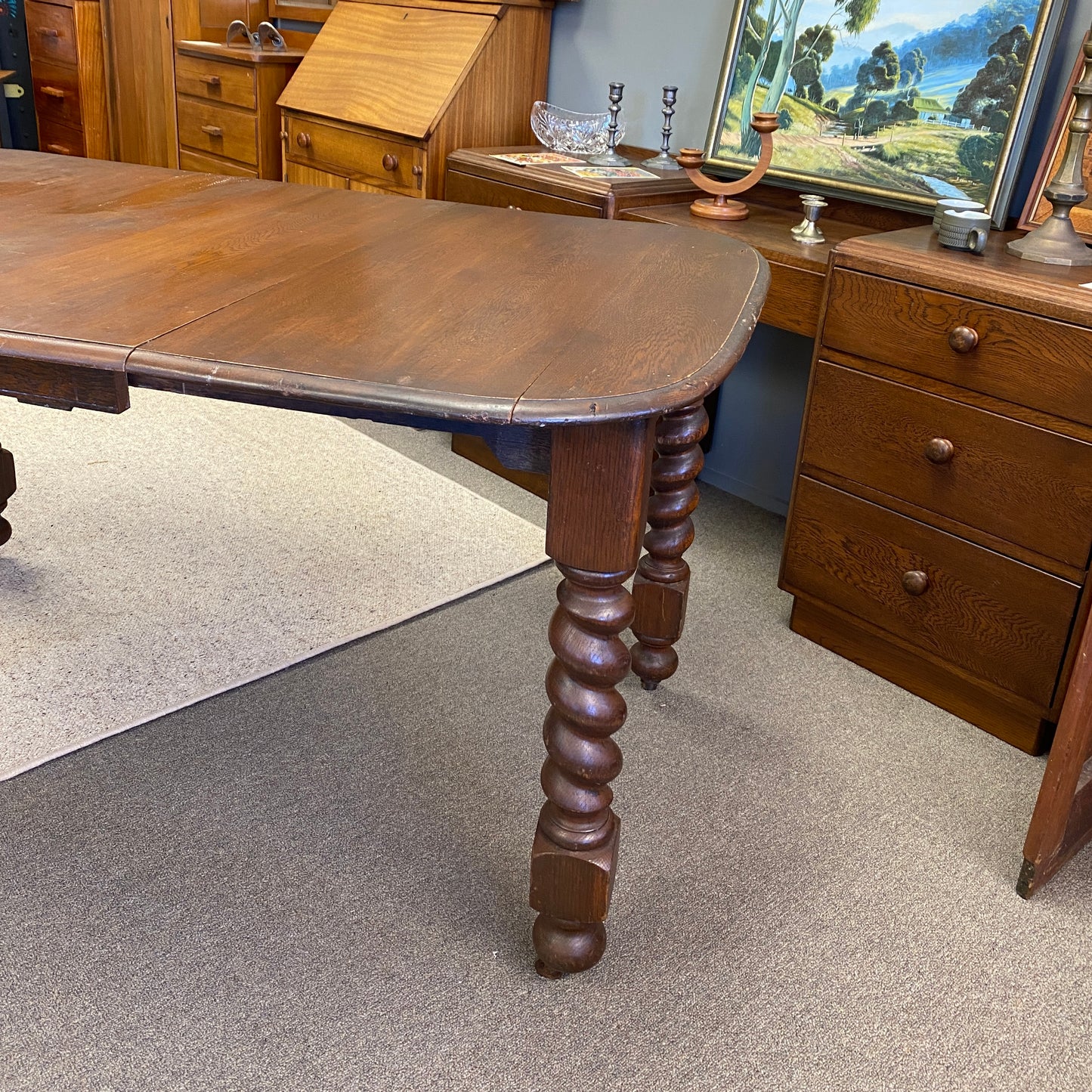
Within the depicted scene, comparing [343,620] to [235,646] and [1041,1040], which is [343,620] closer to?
[235,646]


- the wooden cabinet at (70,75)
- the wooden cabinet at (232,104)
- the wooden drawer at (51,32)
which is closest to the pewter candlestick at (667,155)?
the wooden cabinet at (232,104)

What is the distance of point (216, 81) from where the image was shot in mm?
3395

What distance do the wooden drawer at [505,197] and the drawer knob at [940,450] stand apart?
88 cm

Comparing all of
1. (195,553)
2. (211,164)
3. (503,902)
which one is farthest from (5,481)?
(211,164)

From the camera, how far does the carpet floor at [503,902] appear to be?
→ 123 centimetres

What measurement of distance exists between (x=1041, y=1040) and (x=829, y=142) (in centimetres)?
173

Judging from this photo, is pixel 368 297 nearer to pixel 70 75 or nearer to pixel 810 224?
pixel 810 224

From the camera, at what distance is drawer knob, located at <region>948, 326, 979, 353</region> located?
5.54 ft

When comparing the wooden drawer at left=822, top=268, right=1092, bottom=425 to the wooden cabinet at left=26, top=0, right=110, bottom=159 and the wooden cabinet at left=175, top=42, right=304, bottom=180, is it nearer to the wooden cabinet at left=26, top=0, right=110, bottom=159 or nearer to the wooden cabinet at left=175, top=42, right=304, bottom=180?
the wooden cabinet at left=175, top=42, right=304, bottom=180

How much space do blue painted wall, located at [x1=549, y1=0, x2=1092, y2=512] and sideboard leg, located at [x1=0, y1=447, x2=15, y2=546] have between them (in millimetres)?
1608

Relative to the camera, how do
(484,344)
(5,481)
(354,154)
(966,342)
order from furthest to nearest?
(354,154) → (5,481) → (966,342) → (484,344)

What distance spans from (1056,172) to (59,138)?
4.06m

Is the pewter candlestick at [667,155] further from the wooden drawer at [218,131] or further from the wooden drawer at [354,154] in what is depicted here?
the wooden drawer at [218,131]

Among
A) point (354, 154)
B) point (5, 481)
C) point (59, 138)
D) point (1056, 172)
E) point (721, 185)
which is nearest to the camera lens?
point (1056, 172)
